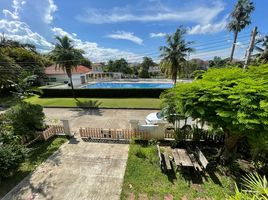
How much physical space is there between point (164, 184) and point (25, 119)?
8.88 m

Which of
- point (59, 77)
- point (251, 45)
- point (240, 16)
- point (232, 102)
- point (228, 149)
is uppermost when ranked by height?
point (240, 16)

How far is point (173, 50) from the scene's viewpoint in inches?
747

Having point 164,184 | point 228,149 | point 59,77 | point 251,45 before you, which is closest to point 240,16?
point 251,45

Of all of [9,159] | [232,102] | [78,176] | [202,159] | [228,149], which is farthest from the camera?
[228,149]

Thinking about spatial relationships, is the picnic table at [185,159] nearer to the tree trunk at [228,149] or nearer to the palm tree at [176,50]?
the tree trunk at [228,149]

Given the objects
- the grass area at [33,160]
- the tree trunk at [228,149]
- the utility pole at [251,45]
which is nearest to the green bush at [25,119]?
the grass area at [33,160]

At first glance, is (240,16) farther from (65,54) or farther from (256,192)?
(256,192)

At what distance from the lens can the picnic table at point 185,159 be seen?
652 centimetres

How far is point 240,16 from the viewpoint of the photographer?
26391mm

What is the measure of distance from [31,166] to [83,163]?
246cm

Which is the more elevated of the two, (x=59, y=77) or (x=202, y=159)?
(x=59, y=77)

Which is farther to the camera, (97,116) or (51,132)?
(97,116)

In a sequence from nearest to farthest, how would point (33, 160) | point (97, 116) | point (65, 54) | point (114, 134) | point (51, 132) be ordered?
point (33, 160)
point (114, 134)
point (51, 132)
point (97, 116)
point (65, 54)

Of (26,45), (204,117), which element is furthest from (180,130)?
(26,45)
